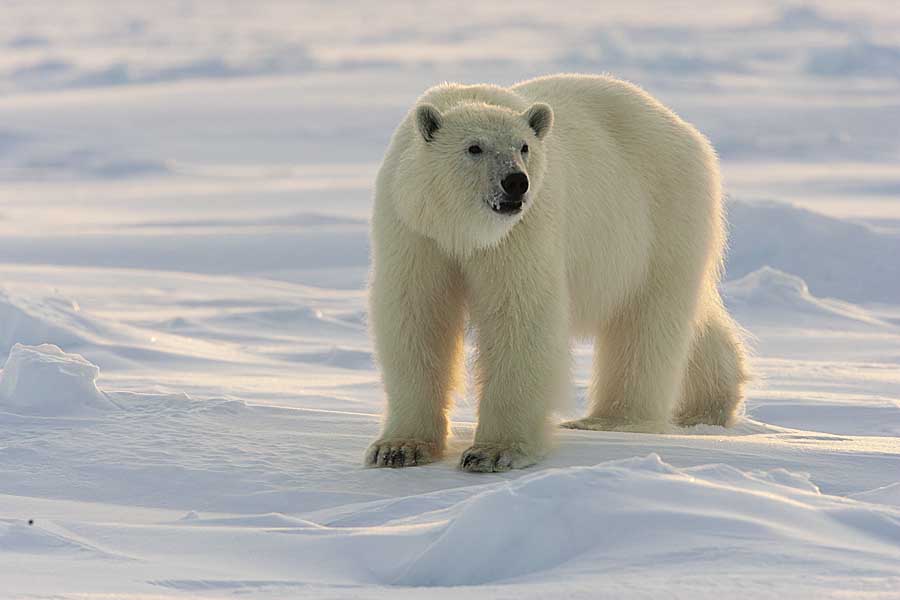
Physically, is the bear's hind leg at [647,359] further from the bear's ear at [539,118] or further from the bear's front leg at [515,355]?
the bear's ear at [539,118]

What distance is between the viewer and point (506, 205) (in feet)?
13.4

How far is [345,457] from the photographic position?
442 cm

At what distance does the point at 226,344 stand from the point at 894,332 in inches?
188

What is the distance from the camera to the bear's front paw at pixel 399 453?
4.31m

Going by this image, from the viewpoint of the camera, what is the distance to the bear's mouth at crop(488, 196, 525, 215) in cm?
409

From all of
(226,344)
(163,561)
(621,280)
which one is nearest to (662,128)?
(621,280)

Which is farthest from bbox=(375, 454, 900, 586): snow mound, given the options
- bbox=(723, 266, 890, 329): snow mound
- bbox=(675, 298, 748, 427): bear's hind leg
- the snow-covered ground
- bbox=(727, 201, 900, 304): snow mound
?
bbox=(727, 201, 900, 304): snow mound

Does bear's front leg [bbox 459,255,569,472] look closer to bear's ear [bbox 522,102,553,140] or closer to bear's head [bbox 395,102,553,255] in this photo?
bear's head [bbox 395,102,553,255]

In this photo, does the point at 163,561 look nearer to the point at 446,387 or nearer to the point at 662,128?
the point at 446,387

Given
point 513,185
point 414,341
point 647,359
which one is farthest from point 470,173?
point 647,359

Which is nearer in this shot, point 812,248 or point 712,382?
point 712,382

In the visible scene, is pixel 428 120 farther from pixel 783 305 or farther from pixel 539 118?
pixel 783 305

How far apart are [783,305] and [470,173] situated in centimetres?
627

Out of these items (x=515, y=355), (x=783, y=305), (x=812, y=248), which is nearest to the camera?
(x=515, y=355)
